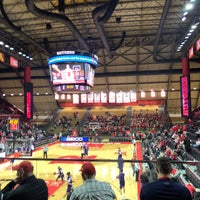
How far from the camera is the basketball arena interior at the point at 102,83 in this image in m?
17.3

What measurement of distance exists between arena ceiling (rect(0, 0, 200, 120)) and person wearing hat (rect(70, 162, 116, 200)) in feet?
47.6

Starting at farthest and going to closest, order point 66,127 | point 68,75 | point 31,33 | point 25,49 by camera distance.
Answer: point 66,127 → point 25,49 → point 31,33 → point 68,75

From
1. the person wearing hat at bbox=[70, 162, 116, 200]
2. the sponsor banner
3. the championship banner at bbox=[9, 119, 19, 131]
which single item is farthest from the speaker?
the person wearing hat at bbox=[70, 162, 116, 200]

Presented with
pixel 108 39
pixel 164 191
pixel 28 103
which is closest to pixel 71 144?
pixel 28 103

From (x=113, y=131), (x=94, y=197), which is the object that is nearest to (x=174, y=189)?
(x=94, y=197)

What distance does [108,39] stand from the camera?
2892cm

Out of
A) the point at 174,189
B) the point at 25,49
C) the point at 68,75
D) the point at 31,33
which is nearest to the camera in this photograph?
the point at 174,189

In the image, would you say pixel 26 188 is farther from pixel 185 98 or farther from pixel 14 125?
pixel 14 125

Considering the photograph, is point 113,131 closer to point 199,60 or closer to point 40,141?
point 40,141

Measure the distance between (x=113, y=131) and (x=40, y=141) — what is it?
423 inches

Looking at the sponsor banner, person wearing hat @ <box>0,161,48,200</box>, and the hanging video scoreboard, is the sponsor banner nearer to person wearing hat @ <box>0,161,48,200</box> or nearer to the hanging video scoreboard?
the hanging video scoreboard

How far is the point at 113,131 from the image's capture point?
1441 inches

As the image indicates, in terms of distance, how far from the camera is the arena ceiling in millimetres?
19438

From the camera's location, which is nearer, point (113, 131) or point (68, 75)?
point (68, 75)
